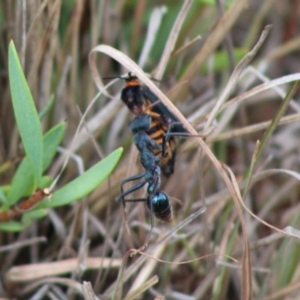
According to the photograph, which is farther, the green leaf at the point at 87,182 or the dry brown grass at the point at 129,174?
the dry brown grass at the point at 129,174

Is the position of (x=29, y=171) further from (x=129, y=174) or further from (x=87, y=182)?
(x=129, y=174)

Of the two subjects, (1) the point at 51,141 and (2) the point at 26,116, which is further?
(1) the point at 51,141

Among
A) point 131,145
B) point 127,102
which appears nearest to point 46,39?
point 127,102

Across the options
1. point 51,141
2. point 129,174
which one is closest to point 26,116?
point 51,141

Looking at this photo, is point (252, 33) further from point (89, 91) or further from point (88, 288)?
point (88, 288)

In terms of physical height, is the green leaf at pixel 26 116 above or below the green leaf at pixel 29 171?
above
